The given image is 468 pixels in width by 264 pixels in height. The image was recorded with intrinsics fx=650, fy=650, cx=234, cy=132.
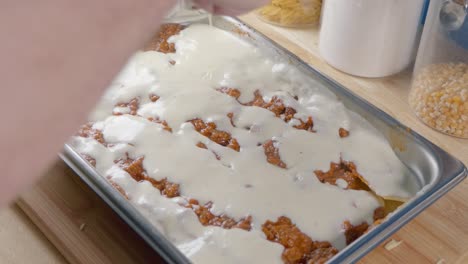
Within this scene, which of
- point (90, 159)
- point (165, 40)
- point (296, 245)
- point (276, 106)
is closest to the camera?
point (296, 245)

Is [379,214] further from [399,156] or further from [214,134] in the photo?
[214,134]

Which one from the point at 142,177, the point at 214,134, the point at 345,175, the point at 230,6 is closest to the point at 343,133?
the point at 345,175

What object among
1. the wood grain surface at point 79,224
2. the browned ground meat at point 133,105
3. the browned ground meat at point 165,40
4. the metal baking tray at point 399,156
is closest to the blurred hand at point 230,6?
the metal baking tray at point 399,156

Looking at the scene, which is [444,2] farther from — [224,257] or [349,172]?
[224,257]

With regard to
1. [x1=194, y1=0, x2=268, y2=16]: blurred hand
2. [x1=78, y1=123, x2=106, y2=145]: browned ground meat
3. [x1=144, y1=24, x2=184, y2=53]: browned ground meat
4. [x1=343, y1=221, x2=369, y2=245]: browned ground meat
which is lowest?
[x1=343, y1=221, x2=369, y2=245]: browned ground meat

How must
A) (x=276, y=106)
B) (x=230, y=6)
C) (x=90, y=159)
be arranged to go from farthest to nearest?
(x=276, y=106)
(x=90, y=159)
(x=230, y=6)

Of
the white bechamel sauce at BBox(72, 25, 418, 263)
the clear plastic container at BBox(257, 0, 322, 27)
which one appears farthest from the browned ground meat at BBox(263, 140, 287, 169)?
the clear plastic container at BBox(257, 0, 322, 27)

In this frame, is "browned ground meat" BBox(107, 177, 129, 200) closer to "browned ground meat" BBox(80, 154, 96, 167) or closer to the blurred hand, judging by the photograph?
"browned ground meat" BBox(80, 154, 96, 167)
